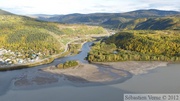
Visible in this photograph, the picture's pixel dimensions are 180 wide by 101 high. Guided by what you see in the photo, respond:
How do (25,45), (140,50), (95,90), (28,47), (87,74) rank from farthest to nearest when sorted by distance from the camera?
(25,45) < (28,47) < (140,50) < (87,74) < (95,90)

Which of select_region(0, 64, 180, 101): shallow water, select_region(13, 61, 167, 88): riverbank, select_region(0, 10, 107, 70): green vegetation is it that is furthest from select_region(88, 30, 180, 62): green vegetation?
select_region(0, 64, 180, 101): shallow water

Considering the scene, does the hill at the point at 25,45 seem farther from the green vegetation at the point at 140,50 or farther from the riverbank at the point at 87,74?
the green vegetation at the point at 140,50

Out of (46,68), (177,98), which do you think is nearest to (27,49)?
(46,68)

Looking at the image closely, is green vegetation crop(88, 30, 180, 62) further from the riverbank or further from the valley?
the riverbank

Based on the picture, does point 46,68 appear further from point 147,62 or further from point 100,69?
point 147,62

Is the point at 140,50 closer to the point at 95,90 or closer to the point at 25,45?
the point at 95,90

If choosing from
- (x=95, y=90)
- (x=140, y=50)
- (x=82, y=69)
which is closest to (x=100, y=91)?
(x=95, y=90)

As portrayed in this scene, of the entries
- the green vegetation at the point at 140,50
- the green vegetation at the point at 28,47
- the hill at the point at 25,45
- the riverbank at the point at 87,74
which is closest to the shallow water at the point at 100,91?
the riverbank at the point at 87,74
